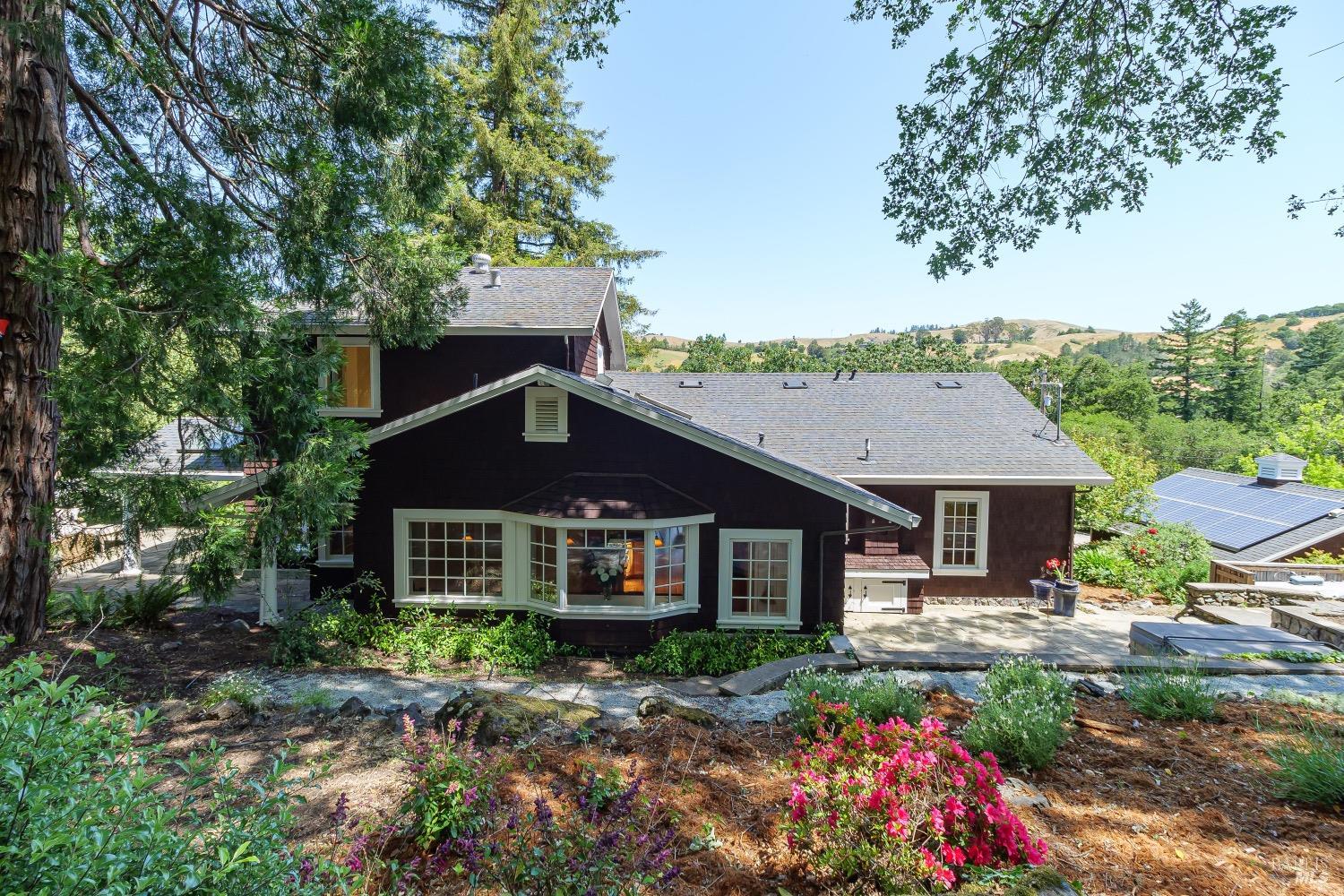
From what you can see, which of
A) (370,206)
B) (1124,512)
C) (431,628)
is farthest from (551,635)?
(1124,512)

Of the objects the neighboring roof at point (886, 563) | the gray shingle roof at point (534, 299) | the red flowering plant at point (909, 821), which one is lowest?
the neighboring roof at point (886, 563)

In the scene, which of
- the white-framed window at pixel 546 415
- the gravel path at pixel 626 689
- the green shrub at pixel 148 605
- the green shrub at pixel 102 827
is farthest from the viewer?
the white-framed window at pixel 546 415

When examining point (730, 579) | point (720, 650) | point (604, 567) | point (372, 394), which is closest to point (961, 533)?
point (730, 579)

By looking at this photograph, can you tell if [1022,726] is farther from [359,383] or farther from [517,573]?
[359,383]

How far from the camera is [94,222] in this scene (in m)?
6.97

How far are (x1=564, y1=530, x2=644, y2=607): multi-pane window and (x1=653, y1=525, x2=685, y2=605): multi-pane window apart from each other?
0.78ft

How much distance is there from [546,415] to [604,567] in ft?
8.13

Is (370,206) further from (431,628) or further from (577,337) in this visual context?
(431,628)

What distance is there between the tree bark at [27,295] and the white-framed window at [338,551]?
4390 millimetres

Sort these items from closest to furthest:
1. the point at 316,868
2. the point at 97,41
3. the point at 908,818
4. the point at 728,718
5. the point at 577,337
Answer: the point at 316,868 → the point at 908,818 → the point at 728,718 → the point at 97,41 → the point at 577,337

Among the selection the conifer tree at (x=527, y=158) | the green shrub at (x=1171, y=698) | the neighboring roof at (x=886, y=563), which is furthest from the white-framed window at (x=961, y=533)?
the conifer tree at (x=527, y=158)

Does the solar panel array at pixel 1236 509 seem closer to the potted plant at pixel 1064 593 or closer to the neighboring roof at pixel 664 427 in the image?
the potted plant at pixel 1064 593

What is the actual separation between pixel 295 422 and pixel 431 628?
3.45 meters

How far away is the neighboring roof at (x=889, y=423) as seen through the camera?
12.7 metres
